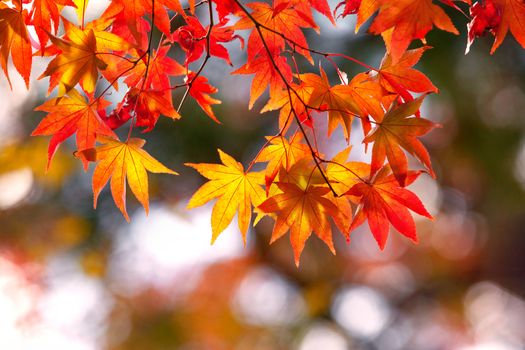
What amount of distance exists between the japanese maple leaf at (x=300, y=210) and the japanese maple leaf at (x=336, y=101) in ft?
0.37

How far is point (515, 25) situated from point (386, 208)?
305 mm

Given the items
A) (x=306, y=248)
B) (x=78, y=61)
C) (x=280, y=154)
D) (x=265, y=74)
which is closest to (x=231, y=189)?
(x=280, y=154)

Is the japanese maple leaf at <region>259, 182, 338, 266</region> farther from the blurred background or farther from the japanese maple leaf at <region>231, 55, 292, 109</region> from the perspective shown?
the blurred background

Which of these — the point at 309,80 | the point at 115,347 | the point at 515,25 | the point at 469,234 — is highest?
the point at 515,25

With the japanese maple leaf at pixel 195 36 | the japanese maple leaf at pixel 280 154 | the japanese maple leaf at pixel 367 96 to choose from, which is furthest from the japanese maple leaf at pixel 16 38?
the japanese maple leaf at pixel 367 96

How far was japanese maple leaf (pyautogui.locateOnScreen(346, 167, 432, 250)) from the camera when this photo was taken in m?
0.87

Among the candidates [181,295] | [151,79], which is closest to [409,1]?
[151,79]

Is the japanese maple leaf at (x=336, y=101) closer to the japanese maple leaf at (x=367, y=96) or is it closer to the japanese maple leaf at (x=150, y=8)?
the japanese maple leaf at (x=367, y=96)

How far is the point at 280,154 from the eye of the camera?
94 cm

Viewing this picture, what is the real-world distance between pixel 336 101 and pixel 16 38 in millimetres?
466

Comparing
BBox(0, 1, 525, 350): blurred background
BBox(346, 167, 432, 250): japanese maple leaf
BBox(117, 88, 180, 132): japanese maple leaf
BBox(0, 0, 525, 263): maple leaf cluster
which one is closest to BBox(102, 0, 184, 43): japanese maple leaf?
BBox(0, 0, 525, 263): maple leaf cluster

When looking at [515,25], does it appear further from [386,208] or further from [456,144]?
[456,144]

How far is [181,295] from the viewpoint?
5625mm

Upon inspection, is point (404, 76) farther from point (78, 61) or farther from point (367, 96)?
point (78, 61)
